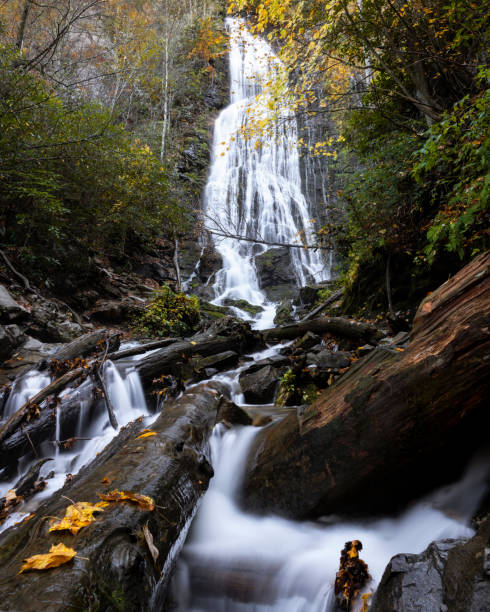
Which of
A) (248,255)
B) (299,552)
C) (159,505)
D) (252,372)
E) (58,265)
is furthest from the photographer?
(248,255)

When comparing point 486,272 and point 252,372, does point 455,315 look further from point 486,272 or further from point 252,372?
point 252,372

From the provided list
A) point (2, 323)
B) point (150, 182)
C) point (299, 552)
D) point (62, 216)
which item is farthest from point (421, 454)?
point (150, 182)

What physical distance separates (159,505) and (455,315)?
7.38 feet

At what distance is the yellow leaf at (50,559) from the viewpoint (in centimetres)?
129

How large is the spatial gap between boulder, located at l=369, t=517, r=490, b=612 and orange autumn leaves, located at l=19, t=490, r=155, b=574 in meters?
1.31

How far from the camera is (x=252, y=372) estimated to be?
5789mm

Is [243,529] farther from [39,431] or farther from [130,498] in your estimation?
[39,431]

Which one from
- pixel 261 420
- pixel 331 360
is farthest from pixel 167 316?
pixel 261 420

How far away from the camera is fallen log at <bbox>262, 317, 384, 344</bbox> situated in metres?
5.19

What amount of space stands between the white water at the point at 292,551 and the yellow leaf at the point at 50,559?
3.58ft

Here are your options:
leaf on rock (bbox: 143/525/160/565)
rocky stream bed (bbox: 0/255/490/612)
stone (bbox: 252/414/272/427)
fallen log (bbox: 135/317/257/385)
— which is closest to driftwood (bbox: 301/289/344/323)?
fallen log (bbox: 135/317/257/385)

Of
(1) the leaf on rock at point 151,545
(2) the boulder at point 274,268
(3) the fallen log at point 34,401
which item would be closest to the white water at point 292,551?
(1) the leaf on rock at point 151,545

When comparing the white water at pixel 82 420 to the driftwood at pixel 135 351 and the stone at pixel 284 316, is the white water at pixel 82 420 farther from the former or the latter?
the stone at pixel 284 316

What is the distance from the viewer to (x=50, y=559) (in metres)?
1.32
